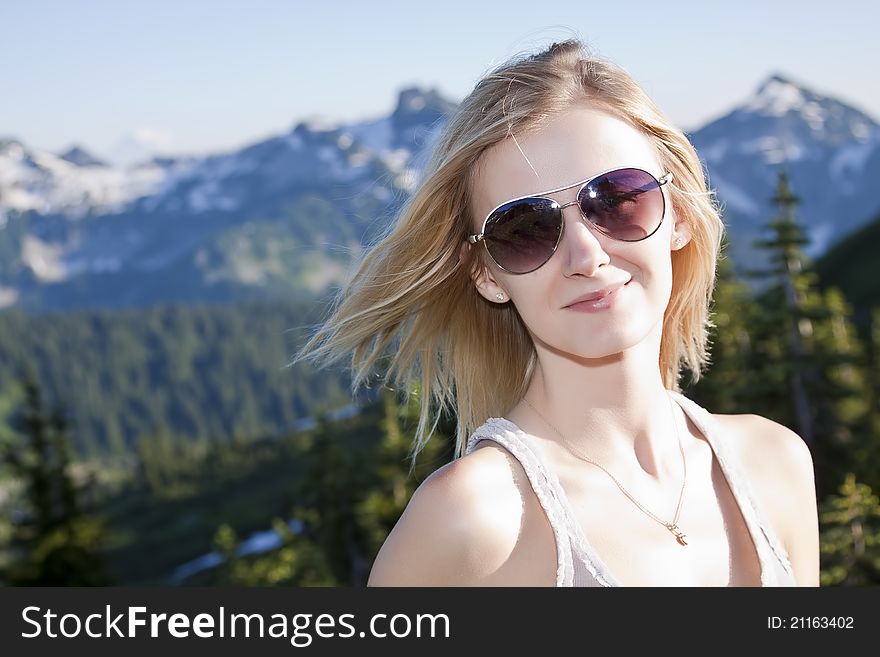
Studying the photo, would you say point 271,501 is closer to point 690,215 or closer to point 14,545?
point 14,545

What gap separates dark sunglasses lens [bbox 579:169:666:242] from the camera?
3.48m

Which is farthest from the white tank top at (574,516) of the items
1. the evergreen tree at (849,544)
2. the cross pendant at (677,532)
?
the evergreen tree at (849,544)

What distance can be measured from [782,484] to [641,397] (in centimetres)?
67

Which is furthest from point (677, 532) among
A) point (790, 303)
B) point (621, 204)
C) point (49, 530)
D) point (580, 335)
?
point (49, 530)

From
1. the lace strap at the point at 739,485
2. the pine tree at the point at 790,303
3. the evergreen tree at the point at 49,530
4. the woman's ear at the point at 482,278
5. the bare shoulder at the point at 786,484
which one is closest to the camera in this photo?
the lace strap at the point at 739,485

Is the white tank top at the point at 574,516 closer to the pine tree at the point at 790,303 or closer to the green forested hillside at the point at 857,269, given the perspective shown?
the pine tree at the point at 790,303

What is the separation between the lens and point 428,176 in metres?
3.77

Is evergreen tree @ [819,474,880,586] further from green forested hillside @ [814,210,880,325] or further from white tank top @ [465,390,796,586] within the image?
→ green forested hillside @ [814,210,880,325]

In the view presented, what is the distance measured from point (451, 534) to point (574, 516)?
1.65 feet

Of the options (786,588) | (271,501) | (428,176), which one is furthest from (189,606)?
(271,501)

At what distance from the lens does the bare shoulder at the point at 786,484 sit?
3734 mm

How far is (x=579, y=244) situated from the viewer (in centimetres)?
353

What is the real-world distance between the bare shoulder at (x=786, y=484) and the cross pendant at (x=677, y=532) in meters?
0.40

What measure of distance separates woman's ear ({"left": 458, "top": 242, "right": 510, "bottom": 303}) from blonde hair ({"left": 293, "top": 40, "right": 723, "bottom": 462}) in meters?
0.01
